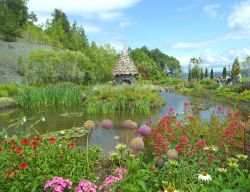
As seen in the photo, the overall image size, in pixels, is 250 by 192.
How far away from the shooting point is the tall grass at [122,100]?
52.0ft

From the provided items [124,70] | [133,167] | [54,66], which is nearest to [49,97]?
[124,70]

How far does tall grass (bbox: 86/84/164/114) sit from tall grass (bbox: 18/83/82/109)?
125 centimetres

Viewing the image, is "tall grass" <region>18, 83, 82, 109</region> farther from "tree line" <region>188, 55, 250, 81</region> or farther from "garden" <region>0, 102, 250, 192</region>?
"tree line" <region>188, 55, 250, 81</region>

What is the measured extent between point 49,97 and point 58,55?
34.9ft

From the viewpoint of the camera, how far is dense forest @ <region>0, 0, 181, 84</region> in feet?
92.2

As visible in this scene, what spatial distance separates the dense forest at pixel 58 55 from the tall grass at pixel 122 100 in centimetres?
1038

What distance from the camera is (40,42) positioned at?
155 ft

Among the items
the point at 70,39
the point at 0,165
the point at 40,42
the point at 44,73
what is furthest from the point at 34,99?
the point at 70,39

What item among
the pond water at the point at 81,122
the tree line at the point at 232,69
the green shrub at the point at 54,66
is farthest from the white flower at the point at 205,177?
the tree line at the point at 232,69

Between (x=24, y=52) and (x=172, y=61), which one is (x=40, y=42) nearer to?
(x=24, y=52)

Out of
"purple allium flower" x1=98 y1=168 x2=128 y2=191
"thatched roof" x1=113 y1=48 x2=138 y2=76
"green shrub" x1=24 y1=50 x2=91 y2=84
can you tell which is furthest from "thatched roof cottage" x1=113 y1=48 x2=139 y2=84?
"purple allium flower" x1=98 y1=168 x2=128 y2=191

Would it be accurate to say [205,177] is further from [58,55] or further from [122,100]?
[58,55]

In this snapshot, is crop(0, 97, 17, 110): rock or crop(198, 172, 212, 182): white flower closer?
crop(198, 172, 212, 182): white flower

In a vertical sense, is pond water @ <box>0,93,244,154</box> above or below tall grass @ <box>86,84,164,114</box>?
below
